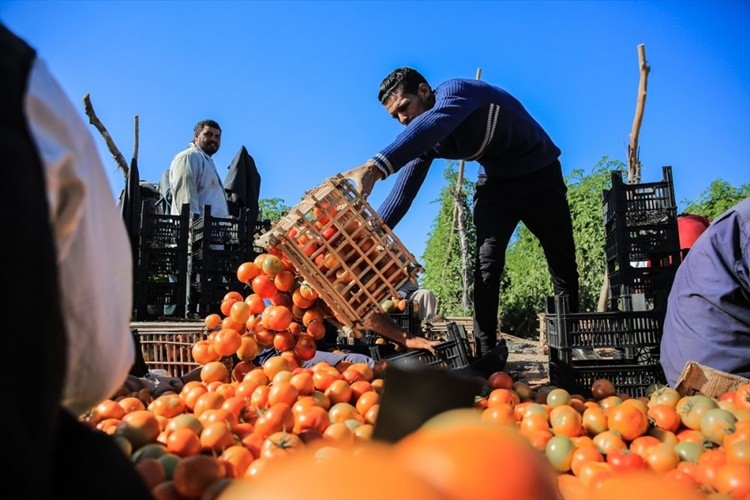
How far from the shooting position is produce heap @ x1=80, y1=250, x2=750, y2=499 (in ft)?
2.51

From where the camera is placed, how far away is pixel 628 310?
388cm

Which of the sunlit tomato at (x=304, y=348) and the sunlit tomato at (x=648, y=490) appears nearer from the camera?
the sunlit tomato at (x=648, y=490)

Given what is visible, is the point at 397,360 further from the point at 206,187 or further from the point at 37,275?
the point at 206,187

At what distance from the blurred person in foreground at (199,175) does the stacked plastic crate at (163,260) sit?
13.1 inches

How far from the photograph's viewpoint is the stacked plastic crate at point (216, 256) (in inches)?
266

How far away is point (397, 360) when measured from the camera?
129 inches

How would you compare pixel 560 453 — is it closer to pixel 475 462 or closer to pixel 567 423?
pixel 567 423

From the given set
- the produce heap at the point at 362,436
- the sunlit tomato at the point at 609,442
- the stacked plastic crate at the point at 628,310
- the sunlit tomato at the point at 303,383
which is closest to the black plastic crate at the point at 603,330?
the stacked plastic crate at the point at 628,310

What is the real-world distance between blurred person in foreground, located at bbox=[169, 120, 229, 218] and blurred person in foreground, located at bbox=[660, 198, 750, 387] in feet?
18.3

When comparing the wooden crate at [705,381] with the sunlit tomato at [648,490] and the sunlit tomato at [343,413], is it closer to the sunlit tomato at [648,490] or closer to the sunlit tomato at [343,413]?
the sunlit tomato at [343,413]

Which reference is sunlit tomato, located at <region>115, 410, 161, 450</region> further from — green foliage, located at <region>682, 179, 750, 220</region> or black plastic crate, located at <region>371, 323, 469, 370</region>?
green foliage, located at <region>682, 179, 750, 220</region>

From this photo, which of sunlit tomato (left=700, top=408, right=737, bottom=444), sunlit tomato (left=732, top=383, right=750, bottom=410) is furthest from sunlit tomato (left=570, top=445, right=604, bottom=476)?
sunlit tomato (left=732, top=383, right=750, bottom=410)

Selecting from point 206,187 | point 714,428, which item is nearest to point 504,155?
point 714,428

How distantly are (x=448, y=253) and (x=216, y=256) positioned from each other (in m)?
8.13
